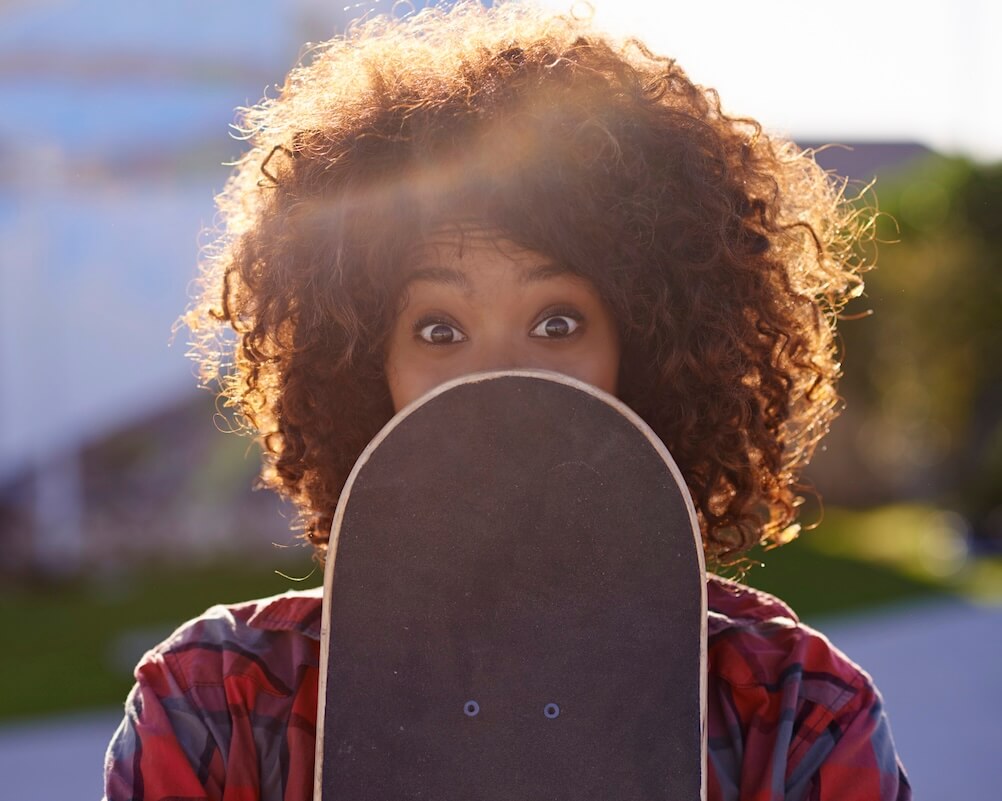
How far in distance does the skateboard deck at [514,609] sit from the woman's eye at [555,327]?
0.18 metres

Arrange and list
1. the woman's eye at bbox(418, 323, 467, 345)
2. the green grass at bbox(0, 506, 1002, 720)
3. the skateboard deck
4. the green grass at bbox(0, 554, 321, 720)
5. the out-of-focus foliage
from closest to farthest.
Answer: the skateboard deck, the woman's eye at bbox(418, 323, 467, 345), the green grass at bbox(0, 554, 321, 720), the green grass at bbox(0, 506, 1002, 720), the out-of-focus foliage

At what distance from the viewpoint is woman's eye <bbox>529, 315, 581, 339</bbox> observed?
155 cm

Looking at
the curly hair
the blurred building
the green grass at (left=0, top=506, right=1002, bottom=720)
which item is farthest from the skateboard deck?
the blurred building

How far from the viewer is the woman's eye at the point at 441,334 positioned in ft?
5.13

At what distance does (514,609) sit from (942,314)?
47.5 feet

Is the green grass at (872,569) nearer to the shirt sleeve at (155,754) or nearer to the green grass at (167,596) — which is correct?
the green grass at (167,596)

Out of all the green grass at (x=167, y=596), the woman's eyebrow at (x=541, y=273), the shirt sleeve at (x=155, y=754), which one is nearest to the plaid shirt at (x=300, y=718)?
the shirt sleeve at (x=155, y=754)

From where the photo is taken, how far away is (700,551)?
1.38 metres

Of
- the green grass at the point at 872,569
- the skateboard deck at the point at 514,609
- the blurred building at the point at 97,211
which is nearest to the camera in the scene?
the skateboard deck at the point at 514,609

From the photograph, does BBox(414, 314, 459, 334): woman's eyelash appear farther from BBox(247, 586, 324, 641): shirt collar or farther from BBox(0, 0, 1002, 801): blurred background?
BBox(0, 0, 1002, 801): blurred background

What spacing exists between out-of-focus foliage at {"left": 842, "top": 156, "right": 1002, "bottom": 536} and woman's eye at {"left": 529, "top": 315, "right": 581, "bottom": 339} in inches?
474

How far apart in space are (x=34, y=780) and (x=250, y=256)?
3186 millimetres

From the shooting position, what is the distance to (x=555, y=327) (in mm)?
1563

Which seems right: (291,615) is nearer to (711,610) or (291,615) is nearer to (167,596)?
(711,610)
